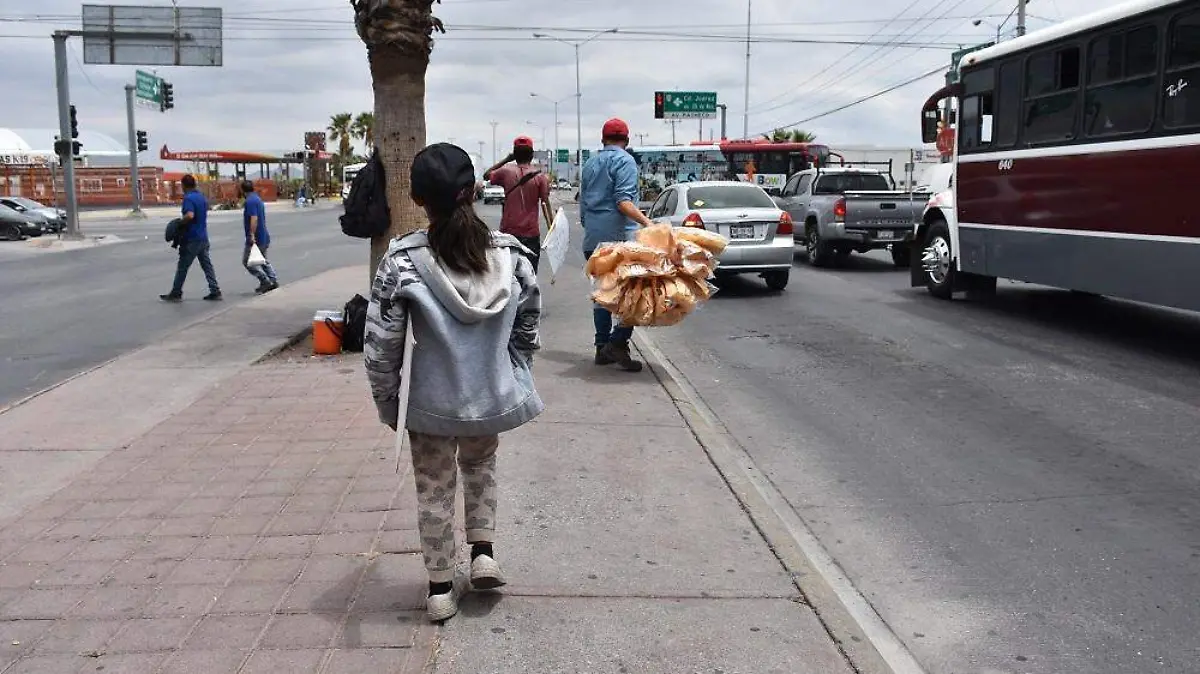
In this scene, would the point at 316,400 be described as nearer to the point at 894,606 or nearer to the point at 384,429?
the point at 384,429

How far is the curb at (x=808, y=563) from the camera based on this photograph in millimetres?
3775

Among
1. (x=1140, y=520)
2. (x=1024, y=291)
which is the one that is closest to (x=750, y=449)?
(x=1140, y=520)

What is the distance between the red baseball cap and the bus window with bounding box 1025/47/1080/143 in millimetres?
4835

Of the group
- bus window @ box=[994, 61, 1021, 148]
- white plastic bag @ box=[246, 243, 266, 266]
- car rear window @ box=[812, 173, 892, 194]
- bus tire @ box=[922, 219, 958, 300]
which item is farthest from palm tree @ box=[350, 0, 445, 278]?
car rear window @ box=[812, 173, 892, 194]

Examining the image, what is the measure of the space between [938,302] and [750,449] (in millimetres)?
7773

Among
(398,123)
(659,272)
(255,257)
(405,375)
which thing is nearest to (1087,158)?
(659,272)

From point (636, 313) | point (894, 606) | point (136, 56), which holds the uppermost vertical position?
point (136, 56)

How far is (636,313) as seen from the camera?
7836 mm

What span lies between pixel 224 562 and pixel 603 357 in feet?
15.8

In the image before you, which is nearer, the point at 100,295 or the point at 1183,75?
the point at 1183,75

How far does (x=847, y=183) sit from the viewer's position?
800 inches

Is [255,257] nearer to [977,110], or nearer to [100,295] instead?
[100,295]

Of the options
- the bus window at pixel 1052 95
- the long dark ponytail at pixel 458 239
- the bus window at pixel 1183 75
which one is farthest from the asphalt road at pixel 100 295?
the bus window at pixel 1183 75

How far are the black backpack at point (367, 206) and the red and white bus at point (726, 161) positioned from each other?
116 feet
